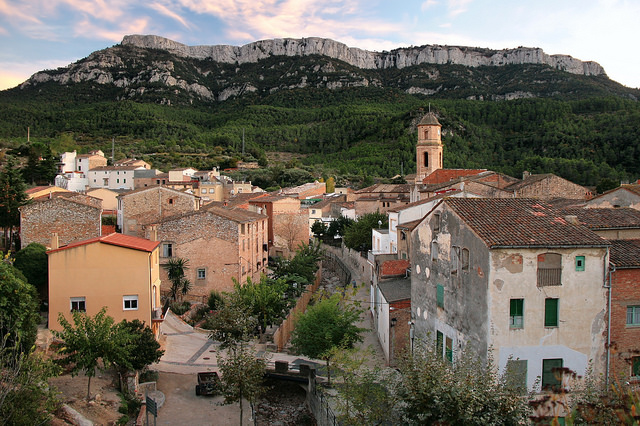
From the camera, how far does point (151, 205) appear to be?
42.1 metres

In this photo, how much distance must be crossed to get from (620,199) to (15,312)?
98.5 feet

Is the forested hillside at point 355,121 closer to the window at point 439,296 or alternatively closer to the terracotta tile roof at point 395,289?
the terracotta tile roof at point 395,289

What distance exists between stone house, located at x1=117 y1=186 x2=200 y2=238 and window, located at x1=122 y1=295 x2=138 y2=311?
64.4 feet

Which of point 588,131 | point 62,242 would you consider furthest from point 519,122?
point 62,242

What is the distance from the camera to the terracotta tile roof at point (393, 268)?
29.2 meters

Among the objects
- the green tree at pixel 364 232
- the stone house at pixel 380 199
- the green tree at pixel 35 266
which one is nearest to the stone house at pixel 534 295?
the green tree at pixel 35 266

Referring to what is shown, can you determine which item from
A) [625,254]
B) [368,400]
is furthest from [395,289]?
[368,400]

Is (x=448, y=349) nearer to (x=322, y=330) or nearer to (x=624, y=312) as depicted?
(x=624, y=312)

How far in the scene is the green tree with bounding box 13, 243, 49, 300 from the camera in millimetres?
25594

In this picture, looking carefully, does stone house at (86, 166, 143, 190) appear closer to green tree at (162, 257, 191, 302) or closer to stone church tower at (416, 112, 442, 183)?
stone church tower at (416, 112, 442, 183)

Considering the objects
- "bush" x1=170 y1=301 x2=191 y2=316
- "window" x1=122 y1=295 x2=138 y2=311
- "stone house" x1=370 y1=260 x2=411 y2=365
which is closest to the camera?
"window" x1=122 y1=295 x2=138 y2=311

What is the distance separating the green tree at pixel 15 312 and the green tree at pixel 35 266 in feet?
30.5

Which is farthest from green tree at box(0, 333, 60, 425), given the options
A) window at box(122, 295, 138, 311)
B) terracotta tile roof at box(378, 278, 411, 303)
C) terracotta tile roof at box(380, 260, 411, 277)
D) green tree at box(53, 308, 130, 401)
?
terracotta tile roof at box(380, 260, 411, 277)

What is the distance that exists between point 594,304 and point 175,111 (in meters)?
149
